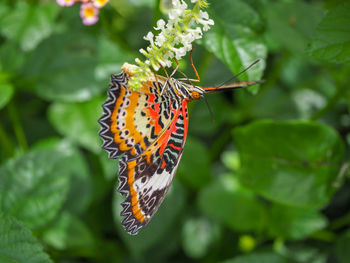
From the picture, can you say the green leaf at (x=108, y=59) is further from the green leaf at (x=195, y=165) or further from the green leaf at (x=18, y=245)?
the green leaf at (x=18, y=245)

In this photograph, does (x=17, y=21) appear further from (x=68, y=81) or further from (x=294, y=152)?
(x=294, y=152)

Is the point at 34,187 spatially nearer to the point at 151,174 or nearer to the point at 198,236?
the point at 151,174

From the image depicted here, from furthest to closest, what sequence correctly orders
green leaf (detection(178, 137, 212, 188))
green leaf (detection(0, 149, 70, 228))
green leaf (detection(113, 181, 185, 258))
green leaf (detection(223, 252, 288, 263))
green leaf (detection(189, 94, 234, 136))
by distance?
green leaf (detection(189, 94, 234, 136)) → green leaf (detection(178, 137, 212, 188)) → green leaf (detection(113, 181, 185, 258)) → green leaf (detection(223, 252, 288, 263)) → green leaf (detection(0, 149, 70, 228))

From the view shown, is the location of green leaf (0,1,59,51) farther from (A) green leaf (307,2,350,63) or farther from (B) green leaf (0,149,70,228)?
(A) green leaf (307,2,350,63)

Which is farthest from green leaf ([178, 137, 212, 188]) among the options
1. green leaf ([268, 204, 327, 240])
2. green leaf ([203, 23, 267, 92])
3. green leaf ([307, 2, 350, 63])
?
green leaf ([307, 2, 350, 63])

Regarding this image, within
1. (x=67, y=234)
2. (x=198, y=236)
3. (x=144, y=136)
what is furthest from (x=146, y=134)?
(x=198, y=236)

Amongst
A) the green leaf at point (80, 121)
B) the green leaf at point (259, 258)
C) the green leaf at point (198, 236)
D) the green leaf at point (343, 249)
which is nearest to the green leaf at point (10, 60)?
the green leaf at point (80, 121)
